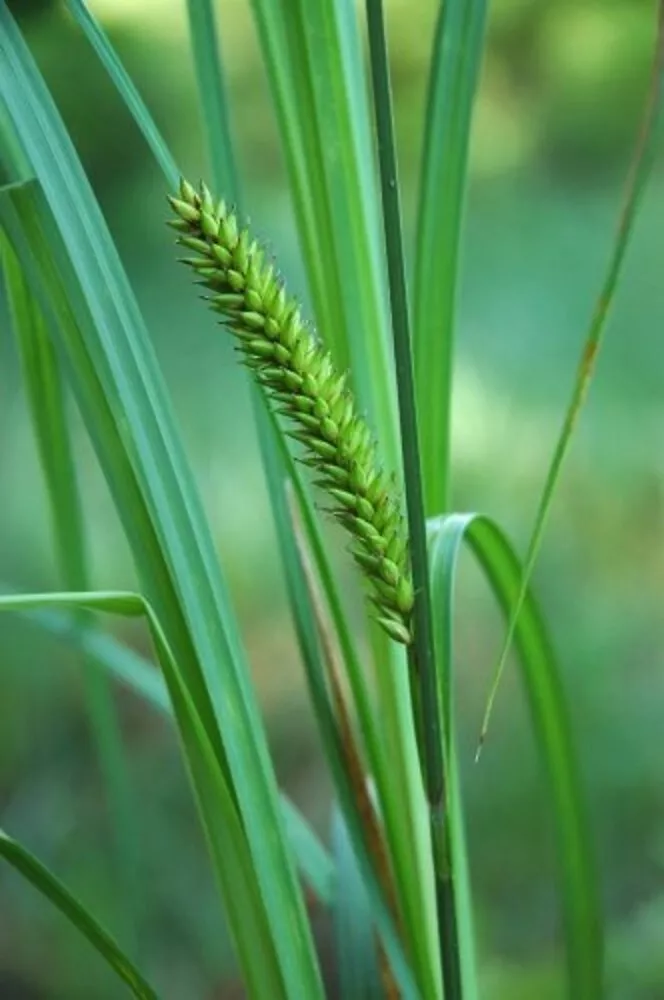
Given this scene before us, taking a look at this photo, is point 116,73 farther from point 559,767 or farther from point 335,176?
point 559,767

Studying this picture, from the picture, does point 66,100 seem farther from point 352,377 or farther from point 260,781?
point 260,781

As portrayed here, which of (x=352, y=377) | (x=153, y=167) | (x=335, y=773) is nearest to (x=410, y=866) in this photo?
(x=335, y=773)

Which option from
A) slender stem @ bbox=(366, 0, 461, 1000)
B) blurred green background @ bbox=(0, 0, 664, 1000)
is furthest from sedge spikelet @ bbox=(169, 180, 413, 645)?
blurred green background @ bbox=(0, 0, 664, 1000)

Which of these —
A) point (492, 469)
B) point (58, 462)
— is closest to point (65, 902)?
point (58, 462)

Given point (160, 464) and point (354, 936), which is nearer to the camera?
point (160, 464)

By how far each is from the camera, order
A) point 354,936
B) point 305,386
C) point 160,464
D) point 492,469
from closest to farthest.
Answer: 1. point 305,386
2. point 160,464
3. point 354,936
4. point 492,469

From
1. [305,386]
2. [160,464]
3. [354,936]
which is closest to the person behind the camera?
[305,386]

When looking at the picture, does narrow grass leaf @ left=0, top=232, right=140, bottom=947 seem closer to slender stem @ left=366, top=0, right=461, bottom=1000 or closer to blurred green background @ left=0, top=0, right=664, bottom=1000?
blurred green background @ left=0, top=0, right=664, bottom=1000

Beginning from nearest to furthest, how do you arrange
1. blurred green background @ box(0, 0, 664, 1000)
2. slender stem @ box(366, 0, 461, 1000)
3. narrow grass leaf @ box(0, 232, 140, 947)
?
slender stem @ box(366, 0, 461, 1000) < narrow grass leaf @ box(0, 232, 140, 947) < blurred green background @ box(0, 0, 664, 1000)

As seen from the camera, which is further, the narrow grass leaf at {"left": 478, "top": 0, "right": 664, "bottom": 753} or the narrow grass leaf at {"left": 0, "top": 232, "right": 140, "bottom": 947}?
the narrow grass leaf at {"left": 0, "top": 232, "right": 140, "bottom": 947}
